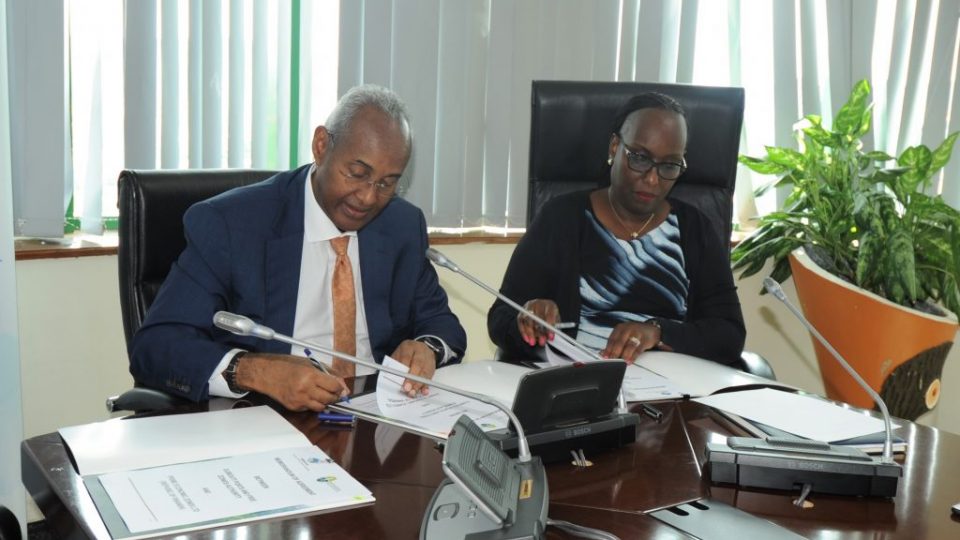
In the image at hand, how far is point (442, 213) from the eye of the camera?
10.4 feet

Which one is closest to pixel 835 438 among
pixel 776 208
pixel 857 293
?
pixel 857 293

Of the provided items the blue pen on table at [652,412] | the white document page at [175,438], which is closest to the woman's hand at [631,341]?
the blue pen on table at [652,412]

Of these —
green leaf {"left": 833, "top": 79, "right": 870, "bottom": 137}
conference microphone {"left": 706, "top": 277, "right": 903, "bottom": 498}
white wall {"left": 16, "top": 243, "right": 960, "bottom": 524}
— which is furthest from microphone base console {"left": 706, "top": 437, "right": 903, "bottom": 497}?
green leaf {"left": 833, "top": 79, "right": 870, "bottom": 137}

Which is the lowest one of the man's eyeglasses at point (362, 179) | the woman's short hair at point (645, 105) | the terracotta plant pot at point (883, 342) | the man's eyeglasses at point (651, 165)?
the terracotta plant pot at point (883, 342)

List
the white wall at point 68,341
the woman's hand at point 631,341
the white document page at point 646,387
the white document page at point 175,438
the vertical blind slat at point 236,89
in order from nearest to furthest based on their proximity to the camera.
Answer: the white document page at point 175,438, the white document page at point 646,387, the woman's hand at point 631,341, the white wall at point 68,341, the vertical blind slat at point 236,89

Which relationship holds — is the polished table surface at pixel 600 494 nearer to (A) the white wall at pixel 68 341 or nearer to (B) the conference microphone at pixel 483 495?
(B) the conference microphone at pixel 483 495

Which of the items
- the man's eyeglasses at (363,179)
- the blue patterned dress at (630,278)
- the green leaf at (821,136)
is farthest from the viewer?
the green leaf at (821,136)

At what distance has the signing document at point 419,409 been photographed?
151cm

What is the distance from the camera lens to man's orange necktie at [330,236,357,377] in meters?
2.00

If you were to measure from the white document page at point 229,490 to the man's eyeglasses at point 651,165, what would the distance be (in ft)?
4.02

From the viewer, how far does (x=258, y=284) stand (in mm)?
1881

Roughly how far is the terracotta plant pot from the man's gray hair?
191cm

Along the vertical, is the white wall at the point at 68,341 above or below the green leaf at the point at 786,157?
below

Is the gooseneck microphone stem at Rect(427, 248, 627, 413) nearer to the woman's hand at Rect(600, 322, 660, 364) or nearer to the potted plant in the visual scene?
the woman's hand at Rect(600, 322, 660, 364)
